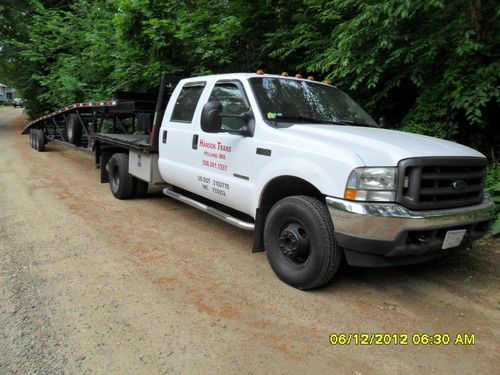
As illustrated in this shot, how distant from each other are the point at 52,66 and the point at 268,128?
17.2 meters

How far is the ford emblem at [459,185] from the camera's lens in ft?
10.9

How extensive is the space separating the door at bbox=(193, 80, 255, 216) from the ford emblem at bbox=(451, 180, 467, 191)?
1.84 meters

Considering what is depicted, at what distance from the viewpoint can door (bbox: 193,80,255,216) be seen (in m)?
4.19

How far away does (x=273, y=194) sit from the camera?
405 centimetres

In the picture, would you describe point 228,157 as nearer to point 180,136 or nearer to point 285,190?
point 285,190

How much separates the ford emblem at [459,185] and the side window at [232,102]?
82.4 inches

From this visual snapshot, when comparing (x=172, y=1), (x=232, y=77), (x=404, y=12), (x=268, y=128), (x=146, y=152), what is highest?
(x=172, y=1)

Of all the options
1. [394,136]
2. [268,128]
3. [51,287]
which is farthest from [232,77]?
[51,287]

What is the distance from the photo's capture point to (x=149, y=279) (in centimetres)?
378

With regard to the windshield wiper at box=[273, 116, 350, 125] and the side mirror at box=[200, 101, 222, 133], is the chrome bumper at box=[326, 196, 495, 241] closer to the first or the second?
the windshield wiper at box=[273, 116, 350, 125]

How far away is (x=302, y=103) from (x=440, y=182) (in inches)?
68.2

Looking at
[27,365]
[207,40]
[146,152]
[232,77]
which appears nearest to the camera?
[27,365]

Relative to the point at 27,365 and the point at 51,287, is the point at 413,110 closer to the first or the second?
the point at 51,287

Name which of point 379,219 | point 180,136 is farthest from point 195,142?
point 379,219
